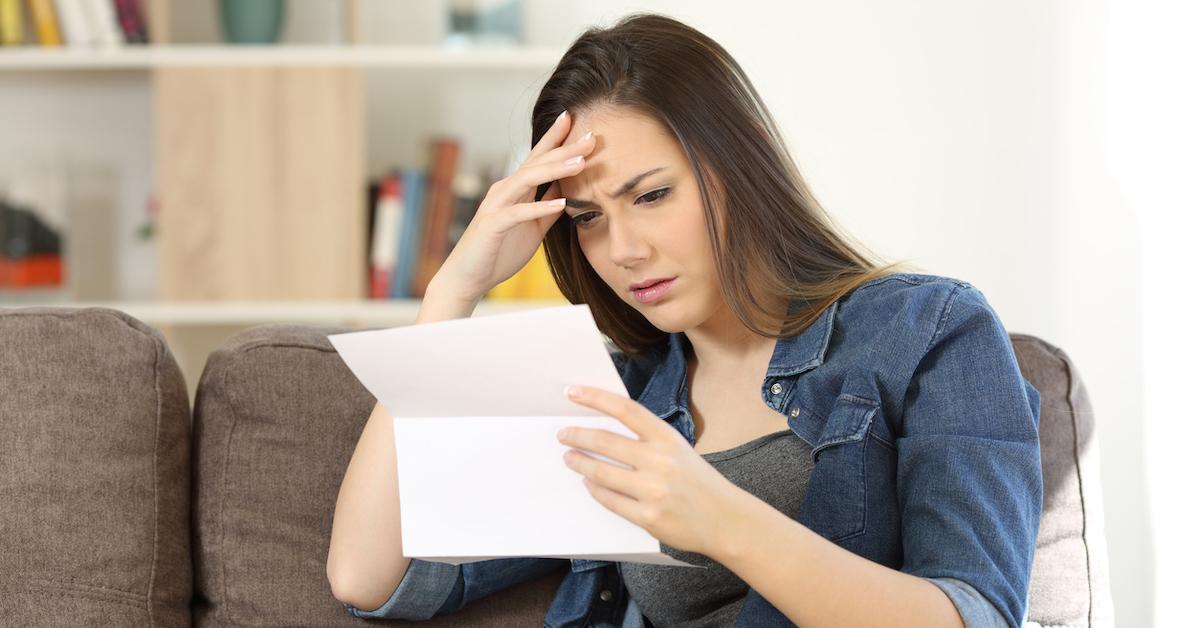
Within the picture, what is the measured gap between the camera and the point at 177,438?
1.45m

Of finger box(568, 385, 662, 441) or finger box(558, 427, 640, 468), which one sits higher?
finger box(568, 385, 662, 441)

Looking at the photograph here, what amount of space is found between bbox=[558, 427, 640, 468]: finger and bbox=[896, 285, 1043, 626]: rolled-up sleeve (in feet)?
1.04

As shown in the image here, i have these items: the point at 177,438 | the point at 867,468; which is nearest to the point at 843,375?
the point at 867,468

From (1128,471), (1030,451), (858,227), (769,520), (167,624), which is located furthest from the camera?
(858,227)

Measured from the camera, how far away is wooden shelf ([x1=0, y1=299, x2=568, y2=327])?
2.80m

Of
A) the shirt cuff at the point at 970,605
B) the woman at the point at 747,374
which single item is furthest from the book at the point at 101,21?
the shirt cuff at the point at 970,605

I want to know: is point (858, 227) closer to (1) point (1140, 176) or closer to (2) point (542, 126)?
(1) point (1140, 176)

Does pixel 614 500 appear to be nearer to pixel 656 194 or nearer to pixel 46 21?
pixel 656 194

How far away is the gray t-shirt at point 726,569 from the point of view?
4.19ft

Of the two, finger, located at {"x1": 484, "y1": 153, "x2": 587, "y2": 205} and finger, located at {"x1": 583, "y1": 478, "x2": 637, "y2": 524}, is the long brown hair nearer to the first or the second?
finger, located at {"x1": 484, "y1": 153, "x2": 587, "y2": 205}

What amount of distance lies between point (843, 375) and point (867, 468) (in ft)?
0.36

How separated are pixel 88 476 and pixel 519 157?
5.42ft

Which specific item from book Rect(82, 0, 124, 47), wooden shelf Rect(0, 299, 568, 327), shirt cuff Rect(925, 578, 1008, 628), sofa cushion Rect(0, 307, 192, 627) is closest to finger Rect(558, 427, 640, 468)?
shirt cuff Rect(925, 578, 1008, 628)

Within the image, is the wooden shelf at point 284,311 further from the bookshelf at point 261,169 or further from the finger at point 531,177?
the finger at point 531,177
